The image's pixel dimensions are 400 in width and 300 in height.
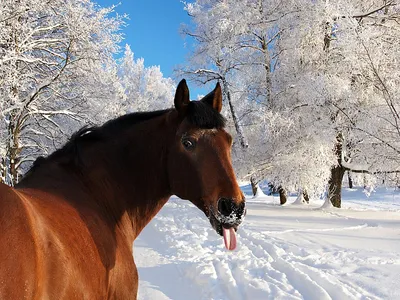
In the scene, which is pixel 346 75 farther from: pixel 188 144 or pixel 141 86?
pixel 141 86

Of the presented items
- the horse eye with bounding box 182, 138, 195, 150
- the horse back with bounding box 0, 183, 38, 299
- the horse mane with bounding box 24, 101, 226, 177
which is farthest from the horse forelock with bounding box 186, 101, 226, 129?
the horse back with bounding box 0, 183, 38, 299

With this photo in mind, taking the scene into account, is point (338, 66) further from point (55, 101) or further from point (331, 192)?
point (55, 101)

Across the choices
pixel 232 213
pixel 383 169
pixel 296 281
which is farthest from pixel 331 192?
pixel 232 213

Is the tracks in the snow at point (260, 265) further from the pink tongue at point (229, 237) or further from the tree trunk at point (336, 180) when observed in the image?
the tree trunk at point (336, 180)

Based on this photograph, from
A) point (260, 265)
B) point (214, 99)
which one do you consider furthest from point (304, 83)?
point (214, 99)

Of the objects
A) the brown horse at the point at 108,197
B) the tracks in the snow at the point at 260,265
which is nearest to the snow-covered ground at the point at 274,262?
the tracks in the snow at the point at 260,265

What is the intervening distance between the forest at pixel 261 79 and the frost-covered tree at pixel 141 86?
61.5ft

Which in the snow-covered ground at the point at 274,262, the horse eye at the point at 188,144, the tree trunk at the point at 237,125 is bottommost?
the snow-covered ground at the point at 274,262

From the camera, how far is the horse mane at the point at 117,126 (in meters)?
1.99

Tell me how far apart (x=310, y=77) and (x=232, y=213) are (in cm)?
977

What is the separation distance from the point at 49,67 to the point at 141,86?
84.4 ft

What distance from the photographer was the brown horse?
119cm

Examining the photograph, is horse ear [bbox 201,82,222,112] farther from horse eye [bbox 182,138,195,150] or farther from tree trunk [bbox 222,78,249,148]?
tree trunk [bbox 222,78,249,148]

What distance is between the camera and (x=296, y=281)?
4.46 metres
